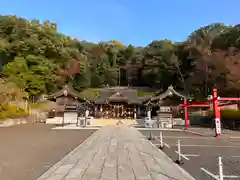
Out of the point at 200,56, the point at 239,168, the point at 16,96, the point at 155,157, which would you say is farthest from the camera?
the point at 200,56

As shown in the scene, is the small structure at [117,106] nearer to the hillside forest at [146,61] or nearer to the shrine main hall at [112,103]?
the shrine main hall at [112,103]

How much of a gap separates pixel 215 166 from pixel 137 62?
58091mm

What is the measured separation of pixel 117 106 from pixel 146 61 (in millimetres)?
22591

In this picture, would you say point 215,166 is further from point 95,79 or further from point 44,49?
point 95,79

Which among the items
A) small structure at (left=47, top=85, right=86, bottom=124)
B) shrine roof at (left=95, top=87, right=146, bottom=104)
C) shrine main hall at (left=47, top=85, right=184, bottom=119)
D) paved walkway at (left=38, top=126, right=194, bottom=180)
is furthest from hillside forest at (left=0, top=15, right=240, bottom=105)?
paved walkway at (left=38, top=126, right=194, bottom=180)

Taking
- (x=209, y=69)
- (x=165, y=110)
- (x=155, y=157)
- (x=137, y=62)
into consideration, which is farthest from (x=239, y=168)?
(x=137, y=62)

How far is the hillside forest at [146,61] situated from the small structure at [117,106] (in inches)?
393

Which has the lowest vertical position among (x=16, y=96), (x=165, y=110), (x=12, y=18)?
(x=165, y=110)

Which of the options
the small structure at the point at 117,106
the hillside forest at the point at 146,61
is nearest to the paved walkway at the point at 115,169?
the hillside forest at the point at 146,61

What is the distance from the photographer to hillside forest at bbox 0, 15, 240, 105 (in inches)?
1391

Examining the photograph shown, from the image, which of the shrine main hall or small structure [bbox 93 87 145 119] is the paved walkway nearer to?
the shrine main hall

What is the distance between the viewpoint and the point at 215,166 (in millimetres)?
6273

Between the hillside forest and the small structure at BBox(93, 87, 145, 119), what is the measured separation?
9.97 m

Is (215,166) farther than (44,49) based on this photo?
No
